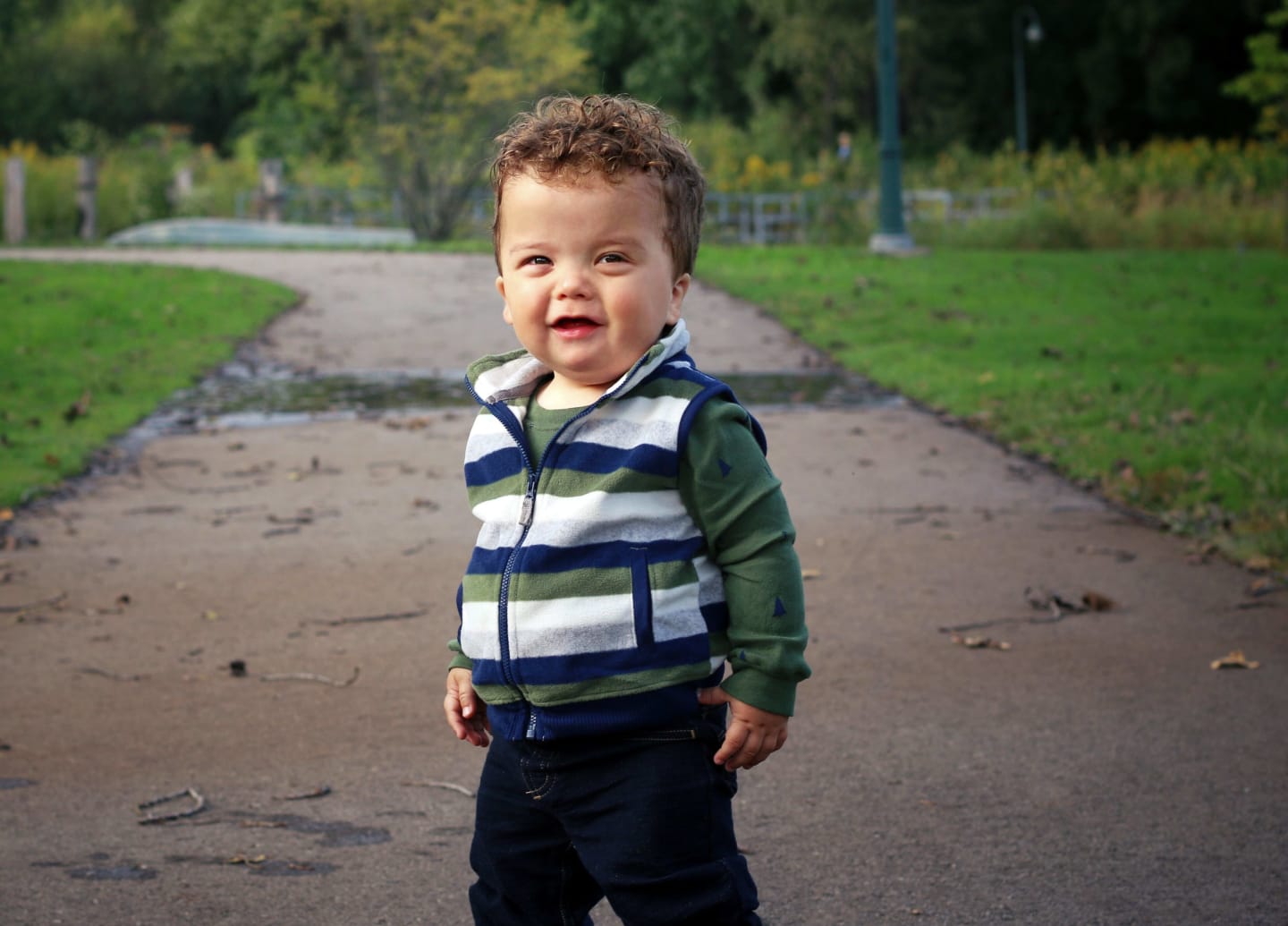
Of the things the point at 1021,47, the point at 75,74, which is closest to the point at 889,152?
the point at 1021,47

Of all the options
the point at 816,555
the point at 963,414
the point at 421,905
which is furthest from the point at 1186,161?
the point at 421,905

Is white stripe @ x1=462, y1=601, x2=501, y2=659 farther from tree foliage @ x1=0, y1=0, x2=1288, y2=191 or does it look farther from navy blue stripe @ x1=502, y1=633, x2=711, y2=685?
tree foliage @ x1=0, y1=0, x2=1288, y2=191

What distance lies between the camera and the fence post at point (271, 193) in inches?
1191

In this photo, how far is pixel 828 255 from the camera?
64.3 feet

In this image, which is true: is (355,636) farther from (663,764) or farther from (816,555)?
(663,764)

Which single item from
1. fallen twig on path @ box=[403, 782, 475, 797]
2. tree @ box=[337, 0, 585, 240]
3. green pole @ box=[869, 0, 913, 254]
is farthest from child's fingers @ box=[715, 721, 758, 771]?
tree @ box=[337, 0, 585, 240]

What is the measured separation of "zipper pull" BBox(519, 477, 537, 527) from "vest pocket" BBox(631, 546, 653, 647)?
0.19 m

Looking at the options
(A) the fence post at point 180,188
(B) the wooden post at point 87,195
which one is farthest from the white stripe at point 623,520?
(A) the fence post at point 180,188

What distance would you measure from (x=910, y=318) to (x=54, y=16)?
60.2 m

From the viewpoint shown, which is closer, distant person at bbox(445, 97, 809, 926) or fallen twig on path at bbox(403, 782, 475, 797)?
distant person at bbox(445, 97, 809, 926)

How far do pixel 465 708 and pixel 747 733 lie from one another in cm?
55

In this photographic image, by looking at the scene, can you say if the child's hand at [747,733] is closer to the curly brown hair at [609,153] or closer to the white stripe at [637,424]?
the white stripe at [637,424]

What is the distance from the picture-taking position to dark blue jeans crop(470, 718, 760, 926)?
2.29 metres

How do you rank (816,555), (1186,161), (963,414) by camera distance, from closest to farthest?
1. (816,555)
2. (963,414)
3. (1186,161)
